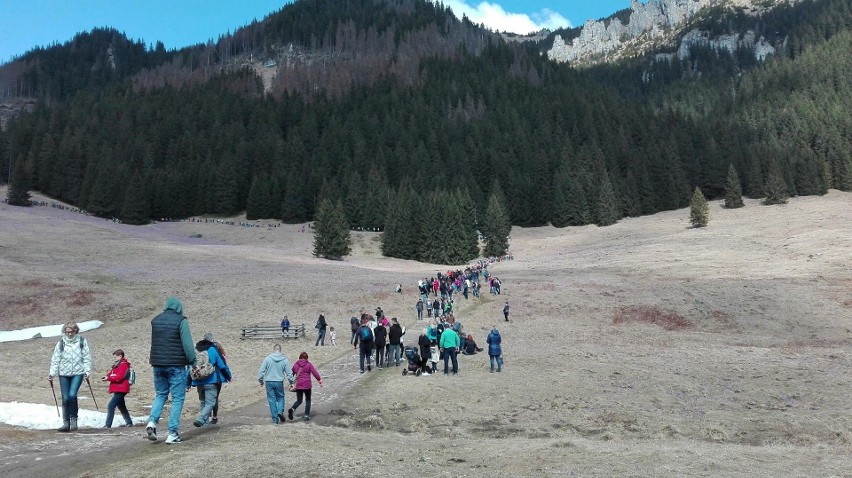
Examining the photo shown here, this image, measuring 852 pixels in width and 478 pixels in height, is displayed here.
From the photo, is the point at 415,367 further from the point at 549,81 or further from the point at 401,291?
the point at 549,81

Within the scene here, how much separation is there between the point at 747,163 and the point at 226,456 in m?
147

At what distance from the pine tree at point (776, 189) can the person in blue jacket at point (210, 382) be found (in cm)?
12984

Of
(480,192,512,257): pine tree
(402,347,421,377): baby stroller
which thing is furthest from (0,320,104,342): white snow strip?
(480,192,512,257): pine tree

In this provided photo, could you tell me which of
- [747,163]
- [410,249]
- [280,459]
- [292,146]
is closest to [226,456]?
[280,459]

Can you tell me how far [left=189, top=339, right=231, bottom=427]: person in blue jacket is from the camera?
1279cm

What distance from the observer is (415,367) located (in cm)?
2245

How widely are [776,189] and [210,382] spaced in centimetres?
13065

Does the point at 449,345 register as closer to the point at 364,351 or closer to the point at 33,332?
the point at 364,351

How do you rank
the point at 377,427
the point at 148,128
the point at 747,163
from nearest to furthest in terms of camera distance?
the point at 377,427
the point at 747,163
the point at 148,128

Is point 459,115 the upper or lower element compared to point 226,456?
upper

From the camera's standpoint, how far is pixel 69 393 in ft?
43.5

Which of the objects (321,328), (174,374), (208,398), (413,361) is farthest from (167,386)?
(321,328)

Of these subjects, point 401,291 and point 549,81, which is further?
point 549,81

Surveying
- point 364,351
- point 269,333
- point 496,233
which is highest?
point 496,233
